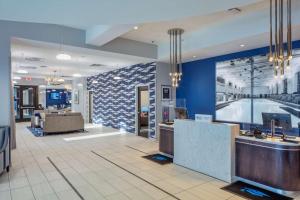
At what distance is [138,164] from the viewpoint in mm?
4848

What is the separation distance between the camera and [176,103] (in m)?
8.22

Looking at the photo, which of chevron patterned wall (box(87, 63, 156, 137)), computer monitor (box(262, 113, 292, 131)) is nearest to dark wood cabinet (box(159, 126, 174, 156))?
computer monitor (box(262, 113, 292, 131))

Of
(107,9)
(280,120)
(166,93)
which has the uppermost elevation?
(107,9)

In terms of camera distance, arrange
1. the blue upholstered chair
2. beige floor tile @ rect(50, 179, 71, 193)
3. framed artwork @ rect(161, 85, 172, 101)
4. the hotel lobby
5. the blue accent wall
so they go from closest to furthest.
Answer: the hotel lobby < beige floor tile @ rect(50, 179, 71, 193) < the blue upholstered chair < the blue accent wall < framed artwork @ rect(161, 85, 172, 101)

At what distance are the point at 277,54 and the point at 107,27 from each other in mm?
3583

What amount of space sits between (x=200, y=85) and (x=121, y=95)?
4.15 meters

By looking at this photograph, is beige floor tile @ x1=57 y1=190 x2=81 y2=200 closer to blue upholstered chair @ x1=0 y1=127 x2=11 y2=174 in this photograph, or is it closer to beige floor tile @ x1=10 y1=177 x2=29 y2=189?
beige floor tile @ x1=10 y1=177 x2=29 y2=189

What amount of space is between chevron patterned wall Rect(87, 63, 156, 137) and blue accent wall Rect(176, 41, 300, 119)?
131 centimetres

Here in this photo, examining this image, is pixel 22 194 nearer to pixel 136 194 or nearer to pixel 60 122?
pixel 136 194

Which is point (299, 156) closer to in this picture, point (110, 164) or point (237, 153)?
point (237, 153)

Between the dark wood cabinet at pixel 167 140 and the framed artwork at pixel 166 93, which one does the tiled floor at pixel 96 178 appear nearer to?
the dark wood cabinet at pixel 167 140

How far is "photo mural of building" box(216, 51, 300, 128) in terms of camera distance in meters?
5.04

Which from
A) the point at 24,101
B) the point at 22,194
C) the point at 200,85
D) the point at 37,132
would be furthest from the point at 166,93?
the point at 24,101

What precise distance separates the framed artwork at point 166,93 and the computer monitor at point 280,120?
14.6 feet
